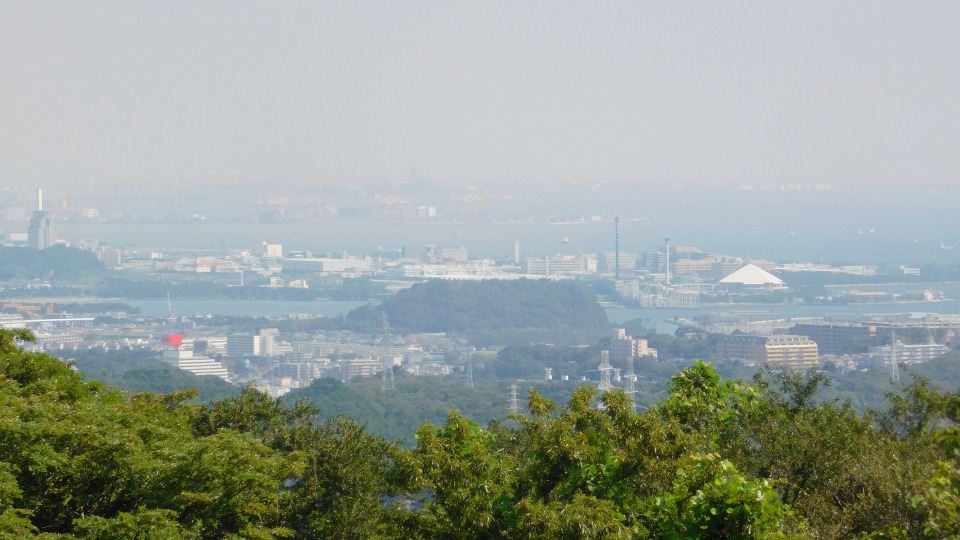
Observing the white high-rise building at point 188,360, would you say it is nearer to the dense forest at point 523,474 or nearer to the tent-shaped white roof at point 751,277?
the tent-shaped white roof at point 751,277

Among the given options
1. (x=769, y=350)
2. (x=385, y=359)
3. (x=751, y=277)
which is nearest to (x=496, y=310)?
(x=751, y=277)

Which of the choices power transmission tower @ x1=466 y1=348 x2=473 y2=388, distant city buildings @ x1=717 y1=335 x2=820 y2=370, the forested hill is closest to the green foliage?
power transmission tower @ x1=466 y1=348 x2=473 y2=388

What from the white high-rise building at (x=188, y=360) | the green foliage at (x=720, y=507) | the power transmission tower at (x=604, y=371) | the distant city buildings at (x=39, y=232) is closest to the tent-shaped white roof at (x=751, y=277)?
the power transmission tower at (x=604, y=371)

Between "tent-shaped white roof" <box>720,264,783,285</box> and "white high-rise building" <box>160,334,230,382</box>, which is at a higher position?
"tent-shaped white roof" <box>720,264,783,285</box>

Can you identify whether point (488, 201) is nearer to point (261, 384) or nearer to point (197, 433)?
point (261, 384)

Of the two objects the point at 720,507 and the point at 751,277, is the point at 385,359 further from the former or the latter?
the point at 720,507

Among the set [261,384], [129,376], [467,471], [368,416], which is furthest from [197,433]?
[261,384]

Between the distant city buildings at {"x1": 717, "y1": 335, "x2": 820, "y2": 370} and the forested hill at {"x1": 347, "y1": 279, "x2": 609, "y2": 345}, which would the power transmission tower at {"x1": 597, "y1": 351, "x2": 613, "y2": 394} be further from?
the forested hill at {"x1": 347, "y1": 279, "x2": 609, "y2": 345}
